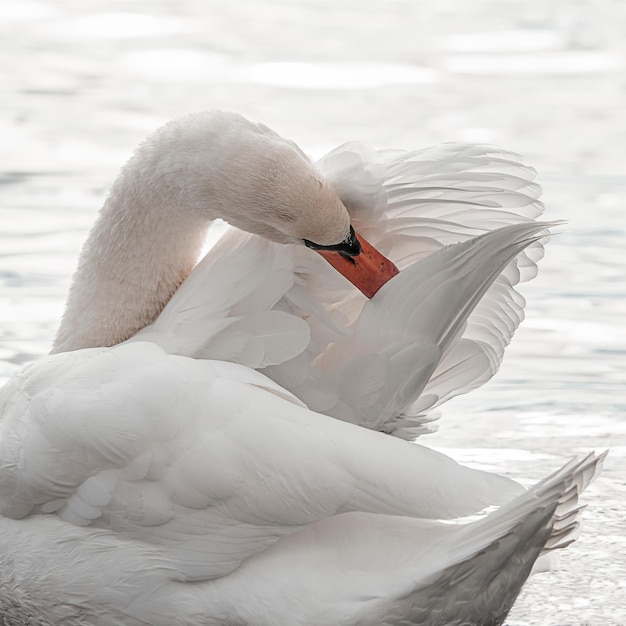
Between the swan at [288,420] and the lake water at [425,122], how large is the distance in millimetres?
1044

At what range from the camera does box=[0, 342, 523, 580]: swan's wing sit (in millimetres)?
4508

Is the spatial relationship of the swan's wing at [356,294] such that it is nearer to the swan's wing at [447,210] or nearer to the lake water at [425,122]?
the swan's wing at [447,210]

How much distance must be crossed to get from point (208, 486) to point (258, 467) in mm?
160

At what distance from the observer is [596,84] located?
42.1ft

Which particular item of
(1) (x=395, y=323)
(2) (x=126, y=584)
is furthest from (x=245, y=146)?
(2) (x=126, y=584)

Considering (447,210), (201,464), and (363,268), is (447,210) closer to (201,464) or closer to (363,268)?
(363,268)

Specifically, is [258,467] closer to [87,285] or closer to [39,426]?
[39,426]

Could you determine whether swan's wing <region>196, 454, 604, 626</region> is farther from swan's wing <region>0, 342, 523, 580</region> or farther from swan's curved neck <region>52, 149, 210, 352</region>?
swan's curved neck <region>52, 149, 210, 352</region>

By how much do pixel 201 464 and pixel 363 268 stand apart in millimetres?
835

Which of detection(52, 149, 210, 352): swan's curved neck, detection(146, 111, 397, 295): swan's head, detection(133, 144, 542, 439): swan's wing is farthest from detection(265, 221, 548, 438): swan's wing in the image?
detection(52, 149, 210, 352): swan's curved neck

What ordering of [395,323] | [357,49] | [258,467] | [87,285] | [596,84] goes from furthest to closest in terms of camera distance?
[357,49] → [596,84] → [87,285] → [395,323] → [258,467]

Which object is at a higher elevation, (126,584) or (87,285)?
(87,285)

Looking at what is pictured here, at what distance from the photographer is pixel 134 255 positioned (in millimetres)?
5492

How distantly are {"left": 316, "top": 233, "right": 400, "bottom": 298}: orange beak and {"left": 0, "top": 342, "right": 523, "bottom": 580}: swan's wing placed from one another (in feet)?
1.39
